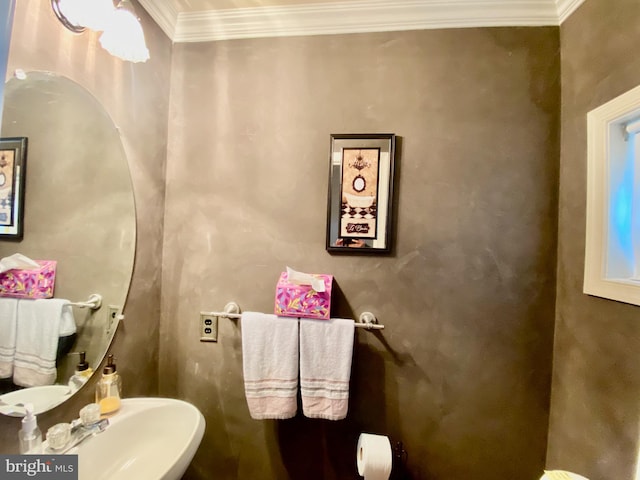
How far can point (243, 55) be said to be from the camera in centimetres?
117

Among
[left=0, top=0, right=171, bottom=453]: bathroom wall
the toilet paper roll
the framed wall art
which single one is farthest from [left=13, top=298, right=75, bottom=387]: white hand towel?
the toilet paper roll

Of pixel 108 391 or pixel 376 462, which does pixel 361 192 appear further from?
pixel 108 391

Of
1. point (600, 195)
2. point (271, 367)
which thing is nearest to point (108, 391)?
point (271, 367)

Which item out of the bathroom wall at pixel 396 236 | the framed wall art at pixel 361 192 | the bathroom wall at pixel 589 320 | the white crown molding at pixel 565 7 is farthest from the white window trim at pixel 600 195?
the framed wall art at pixel 361 192

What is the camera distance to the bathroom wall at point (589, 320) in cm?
80

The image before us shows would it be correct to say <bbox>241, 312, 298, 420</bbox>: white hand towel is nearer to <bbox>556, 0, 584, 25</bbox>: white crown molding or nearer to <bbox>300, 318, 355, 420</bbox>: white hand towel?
<bbox>300, 318, 355, 420</bbox>: white hand towel

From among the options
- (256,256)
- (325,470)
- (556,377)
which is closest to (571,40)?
(556,377)

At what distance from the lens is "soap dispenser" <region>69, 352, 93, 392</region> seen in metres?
0.83

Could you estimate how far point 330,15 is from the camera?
110 centimetres

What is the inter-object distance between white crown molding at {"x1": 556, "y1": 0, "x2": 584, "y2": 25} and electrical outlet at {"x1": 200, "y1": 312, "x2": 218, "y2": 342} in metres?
1.97

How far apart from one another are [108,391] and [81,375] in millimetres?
108

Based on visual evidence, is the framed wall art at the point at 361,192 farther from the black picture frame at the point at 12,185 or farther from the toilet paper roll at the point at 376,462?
the black picture frame at the point at 12,185

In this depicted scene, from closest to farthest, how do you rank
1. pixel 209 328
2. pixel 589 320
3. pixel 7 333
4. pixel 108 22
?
pixel 7 333, pixel 108 22, pixel 589 320, pixel 209 328

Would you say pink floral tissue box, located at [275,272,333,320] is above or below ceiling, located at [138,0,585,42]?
below
